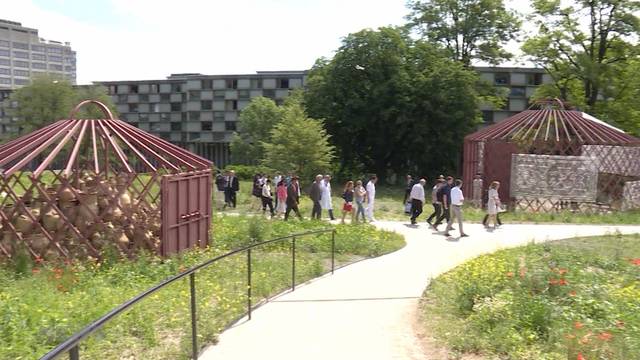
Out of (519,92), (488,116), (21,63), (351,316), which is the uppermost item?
(21,63)

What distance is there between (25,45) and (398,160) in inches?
5793

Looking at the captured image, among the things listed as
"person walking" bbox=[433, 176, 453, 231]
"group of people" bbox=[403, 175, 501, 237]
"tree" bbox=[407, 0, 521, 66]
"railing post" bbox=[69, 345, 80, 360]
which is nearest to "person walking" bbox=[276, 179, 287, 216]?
"group of people" bbox=[403, 175, 501, 237]

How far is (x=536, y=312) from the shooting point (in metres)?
6.71

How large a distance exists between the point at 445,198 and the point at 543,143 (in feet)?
35.9

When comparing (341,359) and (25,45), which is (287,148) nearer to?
(341,359)

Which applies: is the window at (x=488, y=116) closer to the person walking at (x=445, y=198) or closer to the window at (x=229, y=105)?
the window at (x=229, y=105)

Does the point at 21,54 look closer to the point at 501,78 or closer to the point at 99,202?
the point at 501,78

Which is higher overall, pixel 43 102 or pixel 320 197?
pixel 43 102

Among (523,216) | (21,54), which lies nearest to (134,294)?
(523,216)

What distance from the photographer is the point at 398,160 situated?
4244cm

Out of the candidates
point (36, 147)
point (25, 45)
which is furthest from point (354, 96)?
point (25, 45)

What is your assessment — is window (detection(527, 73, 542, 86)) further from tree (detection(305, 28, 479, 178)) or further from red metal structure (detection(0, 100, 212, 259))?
red metal structure (detection(0, 100, 212, 259))

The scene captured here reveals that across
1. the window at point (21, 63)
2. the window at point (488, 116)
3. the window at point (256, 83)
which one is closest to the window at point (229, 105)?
the window at point (256, 83)

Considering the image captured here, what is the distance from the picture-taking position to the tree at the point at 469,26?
47.4 meters
